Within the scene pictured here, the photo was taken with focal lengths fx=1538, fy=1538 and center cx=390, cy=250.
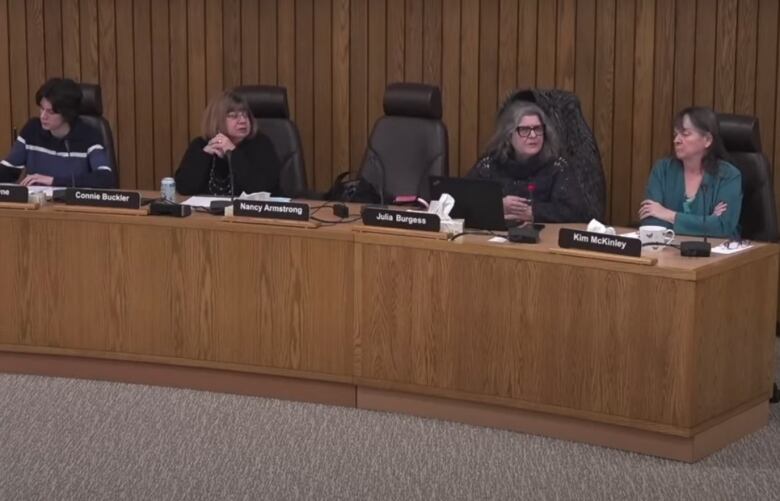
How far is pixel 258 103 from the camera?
7387mm

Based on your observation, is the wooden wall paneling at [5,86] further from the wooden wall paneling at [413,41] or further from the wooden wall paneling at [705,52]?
the wooden wall paneling at [705,52]

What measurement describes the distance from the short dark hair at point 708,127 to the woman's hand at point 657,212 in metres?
0.23

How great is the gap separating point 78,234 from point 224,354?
2.50ft

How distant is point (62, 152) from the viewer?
23.8ft

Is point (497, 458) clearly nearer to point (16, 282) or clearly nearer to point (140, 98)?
point (16, 282)

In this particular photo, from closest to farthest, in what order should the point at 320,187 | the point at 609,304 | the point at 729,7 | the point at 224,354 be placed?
the point at 609,304 → the point at 224,354 → the point at 729,7 → the point at 320,187

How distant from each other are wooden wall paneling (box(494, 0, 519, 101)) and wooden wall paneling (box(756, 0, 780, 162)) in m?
1.20

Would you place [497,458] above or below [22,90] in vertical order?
below

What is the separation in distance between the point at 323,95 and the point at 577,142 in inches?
71.0

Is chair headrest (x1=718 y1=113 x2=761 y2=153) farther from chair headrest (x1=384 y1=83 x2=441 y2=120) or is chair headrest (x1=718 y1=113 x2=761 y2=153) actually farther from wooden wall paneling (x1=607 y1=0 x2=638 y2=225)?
chair headrest (x1=384 y1=83 x2=441 y2=120)

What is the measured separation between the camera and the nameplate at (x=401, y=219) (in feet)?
18.4

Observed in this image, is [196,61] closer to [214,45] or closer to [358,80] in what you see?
[214,45]

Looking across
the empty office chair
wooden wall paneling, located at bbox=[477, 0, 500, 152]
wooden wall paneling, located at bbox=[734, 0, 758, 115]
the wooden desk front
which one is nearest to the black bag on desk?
wooden wall paneling, located at bbox=[477, 0, 500, 152]

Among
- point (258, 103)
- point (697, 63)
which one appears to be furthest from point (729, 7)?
point (258, 103)
